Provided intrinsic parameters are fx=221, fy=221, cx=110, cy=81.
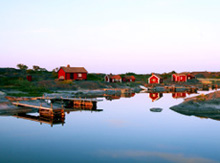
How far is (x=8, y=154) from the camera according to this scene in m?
18.1

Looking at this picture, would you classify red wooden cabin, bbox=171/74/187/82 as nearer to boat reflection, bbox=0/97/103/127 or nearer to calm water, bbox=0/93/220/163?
boat reflection, bbox=0/97/103/127

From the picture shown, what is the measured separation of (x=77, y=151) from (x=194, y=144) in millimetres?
10867

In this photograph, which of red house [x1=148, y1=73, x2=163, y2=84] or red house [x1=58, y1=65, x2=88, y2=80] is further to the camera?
red house [x1=148, y1=73, x2=163, y2=84]

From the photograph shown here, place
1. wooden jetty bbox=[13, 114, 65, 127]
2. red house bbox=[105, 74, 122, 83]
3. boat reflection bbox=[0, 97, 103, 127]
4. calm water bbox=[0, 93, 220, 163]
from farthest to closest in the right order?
red house bbox=[105, 74, 122, 83], boat reflection bbox=[0, 97, 103, 127], wooden jetty bbox=[13, 114, 65, 127], calm water bbox=[0, 93, 220, 163]

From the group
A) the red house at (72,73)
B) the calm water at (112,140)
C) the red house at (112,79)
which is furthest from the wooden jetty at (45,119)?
the red house at (112,79)

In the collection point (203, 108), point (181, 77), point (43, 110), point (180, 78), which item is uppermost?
point (181, 77)

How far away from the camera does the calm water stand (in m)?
17.8

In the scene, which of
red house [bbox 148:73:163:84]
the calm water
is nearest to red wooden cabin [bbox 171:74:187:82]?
red house [bbox 148:73:163:84]

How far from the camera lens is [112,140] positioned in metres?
22.1

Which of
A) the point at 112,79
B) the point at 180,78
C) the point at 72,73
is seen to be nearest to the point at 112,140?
the point at 72,73

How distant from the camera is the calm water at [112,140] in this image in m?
17.8

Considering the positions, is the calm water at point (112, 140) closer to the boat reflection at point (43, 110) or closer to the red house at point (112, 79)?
the boat reflection at point (43, 110)

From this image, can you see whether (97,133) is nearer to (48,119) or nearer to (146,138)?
(146,138)

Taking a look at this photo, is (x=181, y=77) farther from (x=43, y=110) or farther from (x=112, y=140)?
(x=112, y=140)
